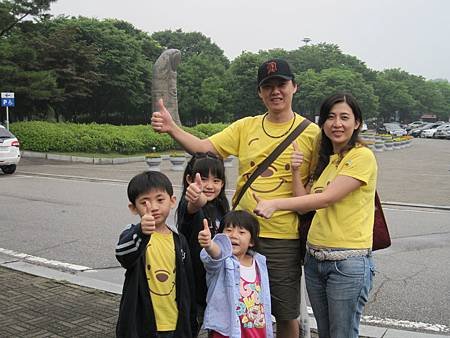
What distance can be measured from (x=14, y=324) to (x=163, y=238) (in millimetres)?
2048

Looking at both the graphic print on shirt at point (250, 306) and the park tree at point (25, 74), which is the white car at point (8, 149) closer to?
the park tree at point (25, 74)

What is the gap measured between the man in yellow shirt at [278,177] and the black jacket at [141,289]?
462mm

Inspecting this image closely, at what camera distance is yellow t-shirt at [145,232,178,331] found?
112 inches

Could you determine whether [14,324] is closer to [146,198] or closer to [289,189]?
[146,198]

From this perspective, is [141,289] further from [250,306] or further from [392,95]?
[392,95]

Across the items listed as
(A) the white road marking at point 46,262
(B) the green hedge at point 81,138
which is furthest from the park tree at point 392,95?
(A) the white road marking at point 46,262

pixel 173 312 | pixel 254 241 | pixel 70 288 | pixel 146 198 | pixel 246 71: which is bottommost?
pixel 70 288

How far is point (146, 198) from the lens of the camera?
9.12ft

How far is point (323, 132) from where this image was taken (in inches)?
112

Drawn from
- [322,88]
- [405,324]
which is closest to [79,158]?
[405,324]

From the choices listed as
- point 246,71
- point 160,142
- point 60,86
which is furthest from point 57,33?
point 246,71

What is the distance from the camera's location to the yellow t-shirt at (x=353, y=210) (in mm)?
2623

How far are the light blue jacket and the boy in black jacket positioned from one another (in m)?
0.17

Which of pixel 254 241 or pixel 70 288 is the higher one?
pixel 254 241
